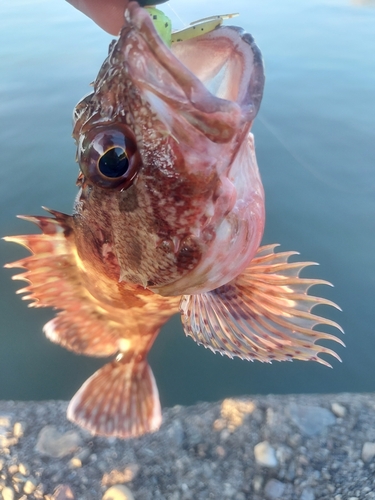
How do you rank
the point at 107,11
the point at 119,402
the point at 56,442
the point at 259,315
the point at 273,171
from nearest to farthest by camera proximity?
the point at 107,11 → the point at 259,315 → the point at 119,402 → the point at 56,442 → the point at 273,171

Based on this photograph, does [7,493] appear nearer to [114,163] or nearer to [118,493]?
[118,493]

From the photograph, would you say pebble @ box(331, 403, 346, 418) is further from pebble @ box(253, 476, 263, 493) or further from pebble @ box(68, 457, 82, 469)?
pebble @ box(68, 457, 82, 469)

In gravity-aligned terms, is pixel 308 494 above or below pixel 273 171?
below

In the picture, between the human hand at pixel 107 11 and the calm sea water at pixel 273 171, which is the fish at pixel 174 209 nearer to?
the human hand at pixel 107 11

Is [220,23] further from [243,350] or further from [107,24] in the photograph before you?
[243,350]

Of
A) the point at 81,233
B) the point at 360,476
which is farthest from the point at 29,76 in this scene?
the point at 360,476

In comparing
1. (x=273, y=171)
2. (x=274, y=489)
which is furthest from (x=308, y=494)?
(x=273, y=171)

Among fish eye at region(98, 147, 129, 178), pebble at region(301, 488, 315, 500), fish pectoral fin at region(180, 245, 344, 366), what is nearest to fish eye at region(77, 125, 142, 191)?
fish eye at region(98, 147, 129, 178)
